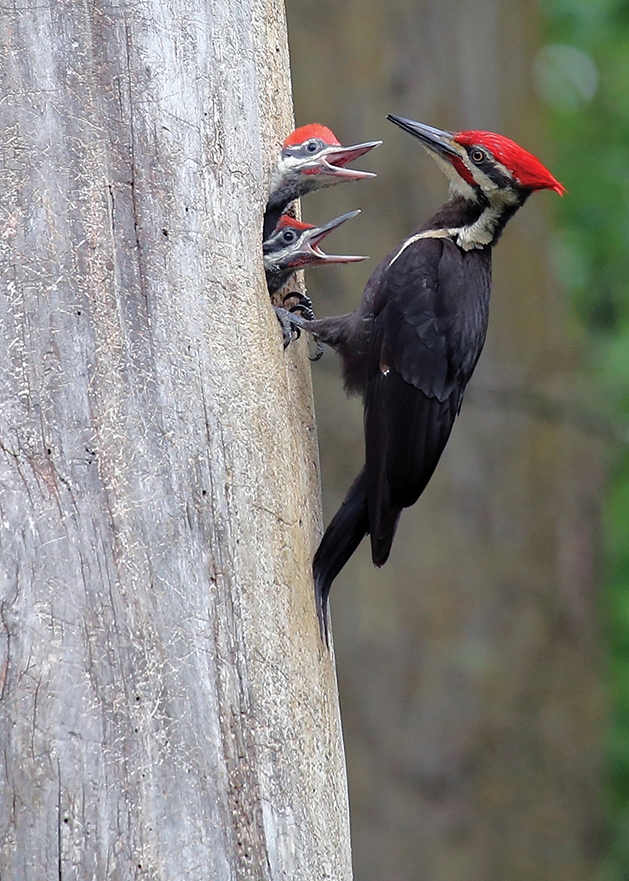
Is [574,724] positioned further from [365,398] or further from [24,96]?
[24,96]

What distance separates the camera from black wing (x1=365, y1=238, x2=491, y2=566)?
2.88 meters

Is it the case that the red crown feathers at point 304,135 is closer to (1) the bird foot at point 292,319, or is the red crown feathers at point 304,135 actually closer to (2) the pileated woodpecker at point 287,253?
(2) the pileated woodpecker at point 287,253

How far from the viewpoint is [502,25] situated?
17.6ft

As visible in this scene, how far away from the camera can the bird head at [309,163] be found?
261cm

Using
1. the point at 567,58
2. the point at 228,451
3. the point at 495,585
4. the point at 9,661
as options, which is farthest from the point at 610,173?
the point at 9,661

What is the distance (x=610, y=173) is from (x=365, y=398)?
4.73 meters

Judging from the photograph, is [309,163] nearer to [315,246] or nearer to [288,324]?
[315,246]

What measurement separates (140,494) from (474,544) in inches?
126

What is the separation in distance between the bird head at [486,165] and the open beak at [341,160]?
35 cm

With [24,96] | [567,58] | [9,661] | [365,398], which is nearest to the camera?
[9,661]

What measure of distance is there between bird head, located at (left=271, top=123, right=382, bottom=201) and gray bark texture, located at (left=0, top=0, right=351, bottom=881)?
274 mm

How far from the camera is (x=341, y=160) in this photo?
287 cm

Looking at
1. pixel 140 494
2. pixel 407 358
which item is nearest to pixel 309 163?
pixel 407 358

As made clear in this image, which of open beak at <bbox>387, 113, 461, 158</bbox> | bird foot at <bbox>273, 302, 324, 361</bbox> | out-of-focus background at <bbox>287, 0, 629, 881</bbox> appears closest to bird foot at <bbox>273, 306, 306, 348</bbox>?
bird foot at <bbox>273, 302, 324, 361</bbox>
